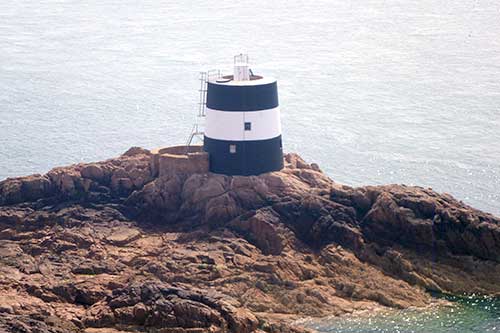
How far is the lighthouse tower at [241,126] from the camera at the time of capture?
36.5 metres

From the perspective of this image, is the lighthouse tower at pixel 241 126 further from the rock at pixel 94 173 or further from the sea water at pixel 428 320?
the sea water at pixel 428 320

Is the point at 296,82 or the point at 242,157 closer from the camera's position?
the point at 242,157

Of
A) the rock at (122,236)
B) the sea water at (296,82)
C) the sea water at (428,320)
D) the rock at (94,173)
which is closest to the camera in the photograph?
the sea water at (428,320)

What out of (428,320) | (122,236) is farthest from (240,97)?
(428,320)

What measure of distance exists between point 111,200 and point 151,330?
914cm

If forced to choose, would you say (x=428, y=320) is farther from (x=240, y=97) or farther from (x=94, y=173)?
(x=94, y=173)

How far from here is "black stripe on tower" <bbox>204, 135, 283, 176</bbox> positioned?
120 feet

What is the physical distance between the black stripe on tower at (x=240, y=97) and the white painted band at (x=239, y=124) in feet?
0.51

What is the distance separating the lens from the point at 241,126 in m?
36.7

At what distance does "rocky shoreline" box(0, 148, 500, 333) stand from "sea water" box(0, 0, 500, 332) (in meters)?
2.44

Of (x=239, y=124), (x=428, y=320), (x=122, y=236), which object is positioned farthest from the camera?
(x=239, y=124)

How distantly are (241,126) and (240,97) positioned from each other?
91 centimetres

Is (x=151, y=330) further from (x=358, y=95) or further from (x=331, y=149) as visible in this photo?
(x=358, y=95)

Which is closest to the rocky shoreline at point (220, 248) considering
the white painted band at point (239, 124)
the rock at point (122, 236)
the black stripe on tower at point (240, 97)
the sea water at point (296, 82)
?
the rock at point (122, 236)
